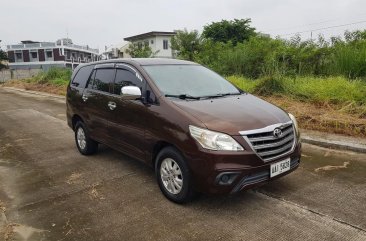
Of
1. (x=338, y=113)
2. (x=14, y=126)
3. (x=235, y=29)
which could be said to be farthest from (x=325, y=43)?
(x=235, y=29)

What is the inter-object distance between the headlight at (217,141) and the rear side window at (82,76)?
3.26 metres

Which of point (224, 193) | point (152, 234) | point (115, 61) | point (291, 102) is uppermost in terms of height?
point (115, 61)

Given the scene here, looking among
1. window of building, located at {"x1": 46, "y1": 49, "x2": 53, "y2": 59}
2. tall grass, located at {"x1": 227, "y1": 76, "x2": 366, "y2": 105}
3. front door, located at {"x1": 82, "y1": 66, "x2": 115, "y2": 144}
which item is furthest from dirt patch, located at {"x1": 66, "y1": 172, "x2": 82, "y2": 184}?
window of building, located at {"x1": 46, "y1": 49, "x2": 53, "y2": 59}

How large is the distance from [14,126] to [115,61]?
565cm

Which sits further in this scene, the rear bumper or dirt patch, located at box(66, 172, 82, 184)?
dirt patch, located at box(66, 172, 82, 184)

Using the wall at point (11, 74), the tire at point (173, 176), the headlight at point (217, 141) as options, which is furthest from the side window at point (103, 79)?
the wall at point (11, 74)

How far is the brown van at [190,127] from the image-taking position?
3.53m

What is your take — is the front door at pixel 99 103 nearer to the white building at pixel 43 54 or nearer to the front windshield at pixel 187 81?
the front windshield at pixel 187 81

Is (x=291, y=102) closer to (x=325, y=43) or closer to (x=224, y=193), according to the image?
(x=325, y=43)

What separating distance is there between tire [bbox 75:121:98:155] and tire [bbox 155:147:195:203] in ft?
7.49

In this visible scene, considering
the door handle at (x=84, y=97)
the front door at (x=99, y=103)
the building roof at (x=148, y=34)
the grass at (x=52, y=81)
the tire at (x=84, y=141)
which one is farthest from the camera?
the building roof at (x=148, y=34)

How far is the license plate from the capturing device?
3.73 metres

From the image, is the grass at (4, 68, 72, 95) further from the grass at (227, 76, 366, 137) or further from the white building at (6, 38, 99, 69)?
the white building at (6, 38, 99, 69)

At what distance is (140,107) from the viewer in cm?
440
